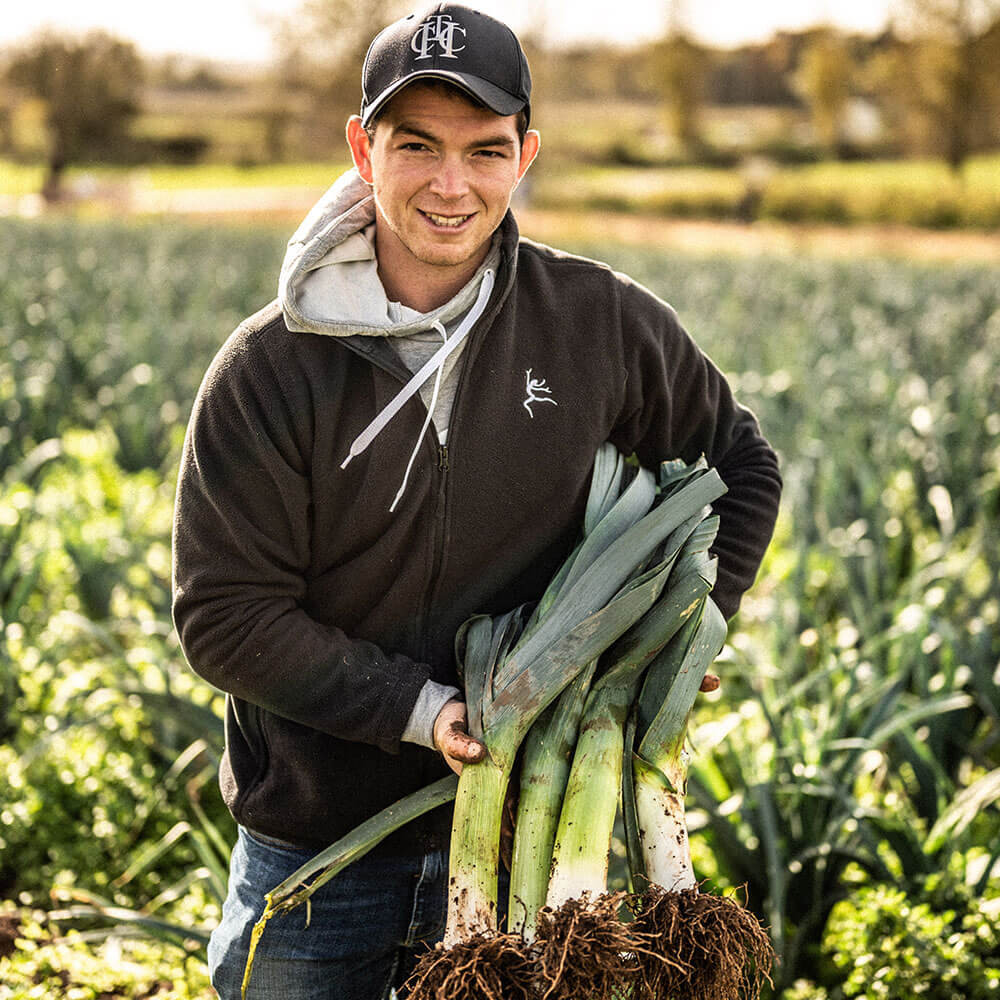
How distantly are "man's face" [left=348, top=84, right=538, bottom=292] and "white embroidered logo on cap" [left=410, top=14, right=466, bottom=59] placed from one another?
5cm

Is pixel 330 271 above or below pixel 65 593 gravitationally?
above

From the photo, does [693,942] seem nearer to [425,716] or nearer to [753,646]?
[425,716]

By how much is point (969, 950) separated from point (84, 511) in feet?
11.3

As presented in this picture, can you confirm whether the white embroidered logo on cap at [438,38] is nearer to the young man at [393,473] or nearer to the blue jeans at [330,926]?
the young man at [393,473]

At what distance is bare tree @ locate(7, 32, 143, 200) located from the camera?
1954 inches

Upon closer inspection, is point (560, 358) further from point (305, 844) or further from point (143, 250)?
point (143, 250)

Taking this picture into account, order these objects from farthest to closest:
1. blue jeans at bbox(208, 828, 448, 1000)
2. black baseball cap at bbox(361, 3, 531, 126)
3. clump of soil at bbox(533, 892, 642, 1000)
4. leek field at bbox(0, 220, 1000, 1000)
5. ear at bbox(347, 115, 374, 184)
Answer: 1. leek field at bbox(0, 220, 1000, 1000)
2. blue jeans at bbox(208, 828, 448, 1000)
3. ear at bbox(347, 115, 374, 184)
4. black baseball cap at bbox(361, 3, 531, 126)
5. clump of soil at bbox(533, 892, 642, 1000)

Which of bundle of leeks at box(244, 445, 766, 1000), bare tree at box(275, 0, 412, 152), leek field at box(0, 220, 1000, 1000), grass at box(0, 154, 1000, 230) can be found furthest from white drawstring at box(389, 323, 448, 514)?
bare tree at box(275, 0, 412, 152)

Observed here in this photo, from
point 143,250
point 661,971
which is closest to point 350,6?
point 143,250

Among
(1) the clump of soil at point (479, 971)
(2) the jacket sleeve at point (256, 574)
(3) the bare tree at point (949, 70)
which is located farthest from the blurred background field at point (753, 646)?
(3) the bare tree at point (949, 70)

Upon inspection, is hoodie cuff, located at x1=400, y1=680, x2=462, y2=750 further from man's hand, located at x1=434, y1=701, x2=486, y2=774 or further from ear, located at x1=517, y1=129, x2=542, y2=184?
ear, located at x1=517, y1=129, x2=542, y2=184

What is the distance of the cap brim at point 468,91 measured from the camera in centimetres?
160

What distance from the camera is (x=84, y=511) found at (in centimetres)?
448

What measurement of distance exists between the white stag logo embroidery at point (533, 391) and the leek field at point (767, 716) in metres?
0.79
